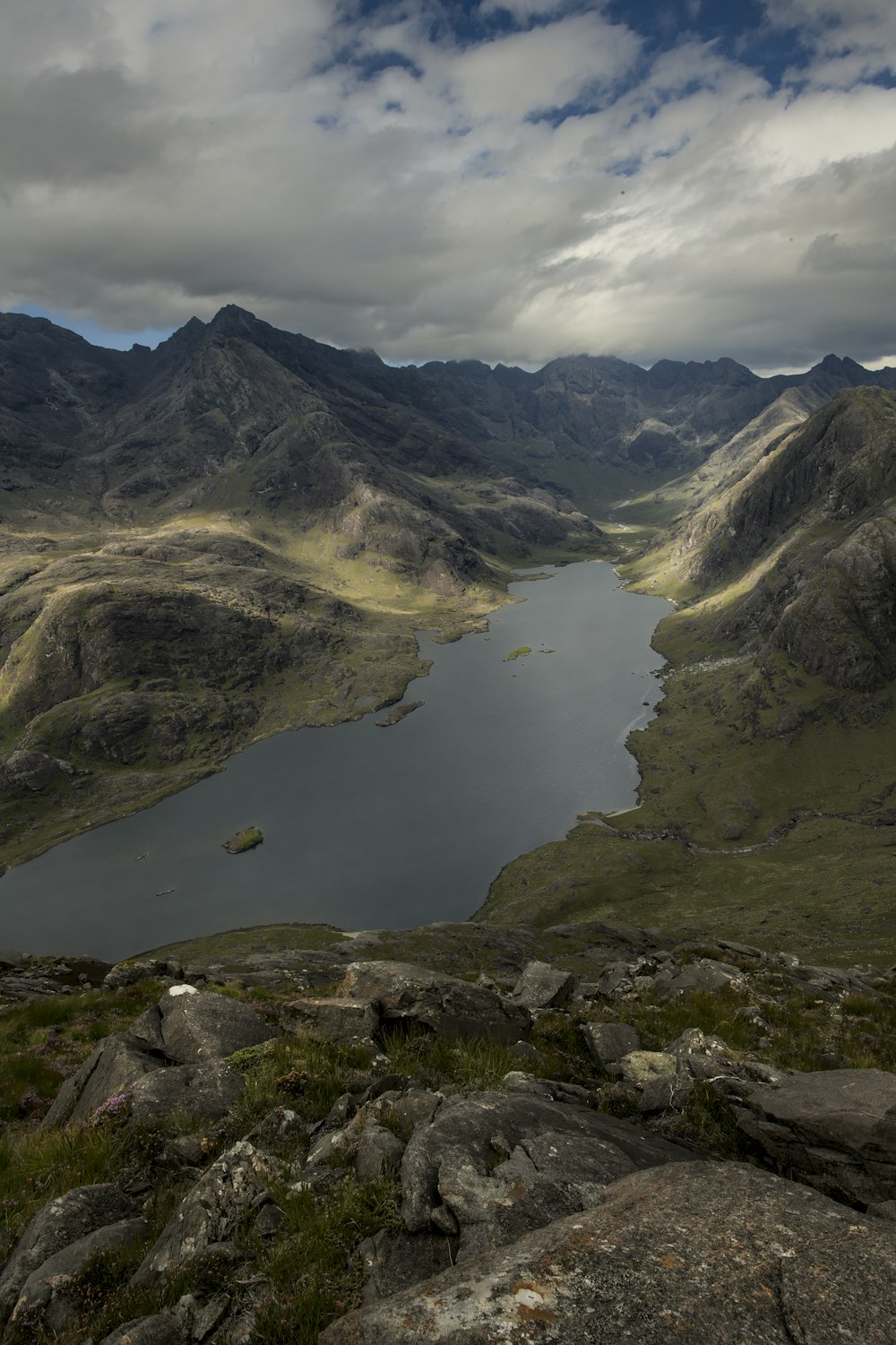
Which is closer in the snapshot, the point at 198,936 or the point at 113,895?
the point at 198,936

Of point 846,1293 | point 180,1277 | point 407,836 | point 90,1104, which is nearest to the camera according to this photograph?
point 846,1293

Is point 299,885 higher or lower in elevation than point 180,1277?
lower

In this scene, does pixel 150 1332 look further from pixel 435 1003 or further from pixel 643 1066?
pixel 643 1066

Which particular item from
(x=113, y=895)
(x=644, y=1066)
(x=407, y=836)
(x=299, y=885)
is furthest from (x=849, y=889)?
(x=113, y=895)


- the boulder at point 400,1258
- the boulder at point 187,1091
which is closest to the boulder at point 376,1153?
the boulder at point 400,1258

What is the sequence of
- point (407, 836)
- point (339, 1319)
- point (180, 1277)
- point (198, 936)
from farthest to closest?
point (407, 836) → point (198, 936) → point (180, 1277) → point (339, 1319)

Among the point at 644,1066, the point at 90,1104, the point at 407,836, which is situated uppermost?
the point at 90,1104

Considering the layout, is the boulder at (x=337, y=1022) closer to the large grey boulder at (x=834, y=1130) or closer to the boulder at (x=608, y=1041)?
the boulder at (x=608, y=1041)

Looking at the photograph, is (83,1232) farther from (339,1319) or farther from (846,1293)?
(846,1293)

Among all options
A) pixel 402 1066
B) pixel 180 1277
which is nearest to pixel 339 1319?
pixel 180 1277
